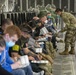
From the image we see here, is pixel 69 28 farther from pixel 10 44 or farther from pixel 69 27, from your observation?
pixel 10 44

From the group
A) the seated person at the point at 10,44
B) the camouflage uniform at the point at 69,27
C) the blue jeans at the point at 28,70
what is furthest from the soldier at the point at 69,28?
the seated person at the point at 10,44

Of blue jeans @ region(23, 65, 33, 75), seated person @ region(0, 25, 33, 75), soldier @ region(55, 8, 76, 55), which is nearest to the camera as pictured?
seated person @ region(0, 25, 33, 75)

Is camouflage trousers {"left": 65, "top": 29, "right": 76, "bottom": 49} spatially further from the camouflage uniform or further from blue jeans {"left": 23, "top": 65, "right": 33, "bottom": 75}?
blue jeans {"left": 23, "top": 65, "right": 33, "bottom": 75}

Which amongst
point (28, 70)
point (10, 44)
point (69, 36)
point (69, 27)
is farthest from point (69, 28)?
point (10, 44)

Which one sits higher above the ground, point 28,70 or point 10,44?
point 10,44

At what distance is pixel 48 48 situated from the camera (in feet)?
26.8

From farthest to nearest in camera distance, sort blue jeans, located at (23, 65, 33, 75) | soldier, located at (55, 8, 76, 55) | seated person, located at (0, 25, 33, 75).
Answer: soldier, located at (55, 8, 76, 55) < blue jeans, located at (23, 65, 33, 75) < seated person, located at (0, 25, 33, 75)

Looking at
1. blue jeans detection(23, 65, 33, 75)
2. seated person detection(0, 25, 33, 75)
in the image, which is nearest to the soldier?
blue jeans detection(23, 65, 33, 75)

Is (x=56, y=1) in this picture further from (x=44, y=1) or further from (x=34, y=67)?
(x=34, y=67)

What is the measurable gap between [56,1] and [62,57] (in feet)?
62.6

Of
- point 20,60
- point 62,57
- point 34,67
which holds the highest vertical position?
point 20,60

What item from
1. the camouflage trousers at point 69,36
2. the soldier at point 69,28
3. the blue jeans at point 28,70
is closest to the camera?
the blue jeans at point 28,70

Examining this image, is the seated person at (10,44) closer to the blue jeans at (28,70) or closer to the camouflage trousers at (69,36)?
the blue jeans at (28,70)

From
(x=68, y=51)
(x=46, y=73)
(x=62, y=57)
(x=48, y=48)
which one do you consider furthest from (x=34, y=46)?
(x=68, y=51)
